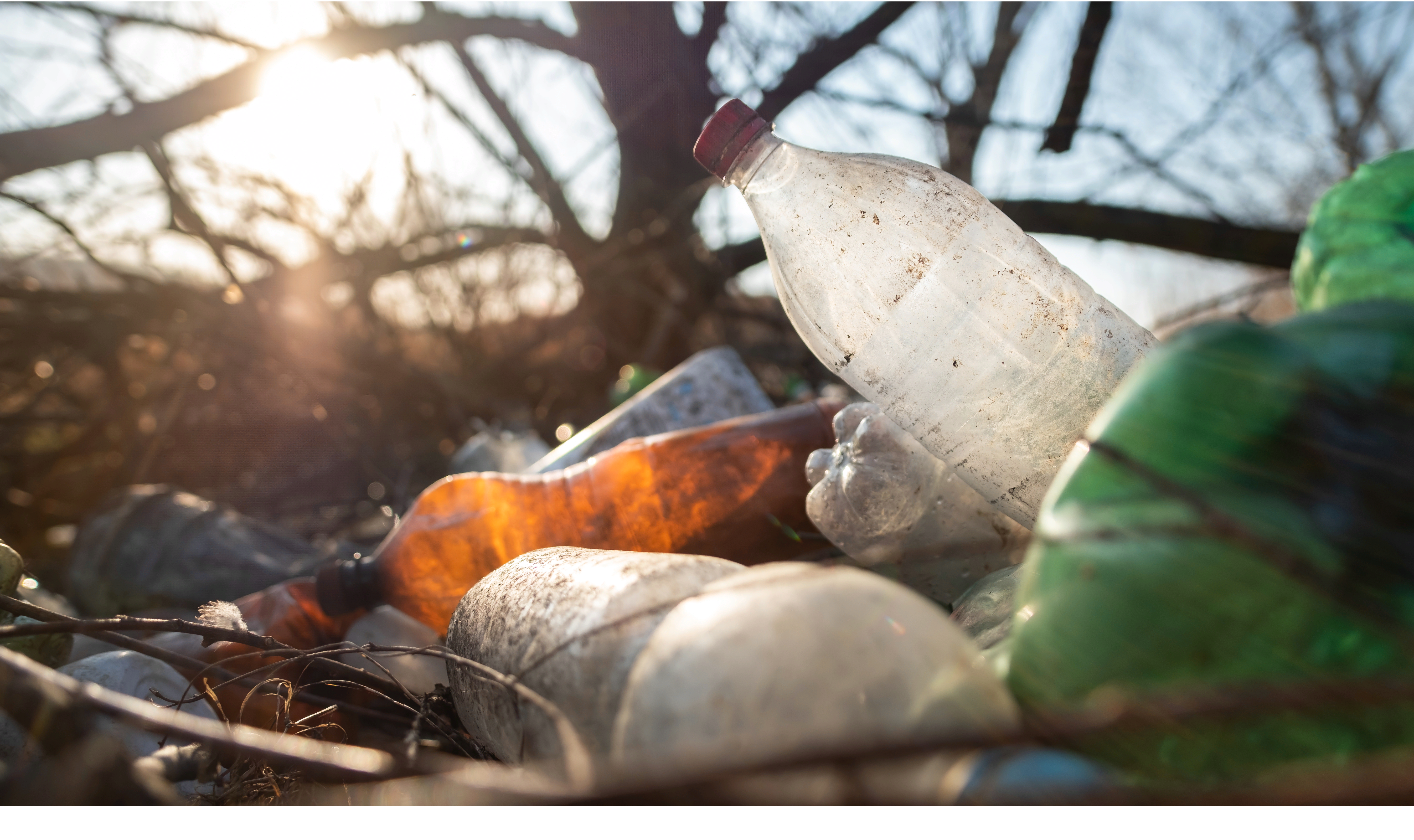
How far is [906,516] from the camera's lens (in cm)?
139

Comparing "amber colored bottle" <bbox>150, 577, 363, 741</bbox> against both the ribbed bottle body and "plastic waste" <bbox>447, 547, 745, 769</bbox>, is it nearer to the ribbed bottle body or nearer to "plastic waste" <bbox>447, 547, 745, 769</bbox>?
"plastic waste" <bbox>447, 547, 745, 769</bbox>

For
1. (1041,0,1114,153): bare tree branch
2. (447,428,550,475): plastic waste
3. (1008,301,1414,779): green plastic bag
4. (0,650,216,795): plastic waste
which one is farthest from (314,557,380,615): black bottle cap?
(1041,0,1114,153): bare tree branch

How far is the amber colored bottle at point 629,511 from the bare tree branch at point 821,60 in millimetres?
1675

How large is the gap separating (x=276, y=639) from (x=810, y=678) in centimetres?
120

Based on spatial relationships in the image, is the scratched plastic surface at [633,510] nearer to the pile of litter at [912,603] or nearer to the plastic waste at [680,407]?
the pile of litter at [912,603]

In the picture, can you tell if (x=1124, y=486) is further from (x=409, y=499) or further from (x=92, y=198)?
(x=92, y=198)

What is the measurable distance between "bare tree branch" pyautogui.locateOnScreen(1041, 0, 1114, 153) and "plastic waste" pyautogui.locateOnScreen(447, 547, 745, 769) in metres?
1.55

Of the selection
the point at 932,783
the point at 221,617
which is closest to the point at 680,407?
the point at 221,617

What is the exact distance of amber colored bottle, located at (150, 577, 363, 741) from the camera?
116cm

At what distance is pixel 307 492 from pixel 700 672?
3.32 m

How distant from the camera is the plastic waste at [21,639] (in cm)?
110

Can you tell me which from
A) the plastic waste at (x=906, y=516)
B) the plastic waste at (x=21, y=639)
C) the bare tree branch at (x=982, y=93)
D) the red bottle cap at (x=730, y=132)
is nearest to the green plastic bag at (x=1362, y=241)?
the plastic waste at (x=906, y=516)

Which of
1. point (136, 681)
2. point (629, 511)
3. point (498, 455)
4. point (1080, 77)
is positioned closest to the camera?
point (136, 681)

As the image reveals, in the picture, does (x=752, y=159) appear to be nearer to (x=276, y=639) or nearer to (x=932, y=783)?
(x=932, y=783)
